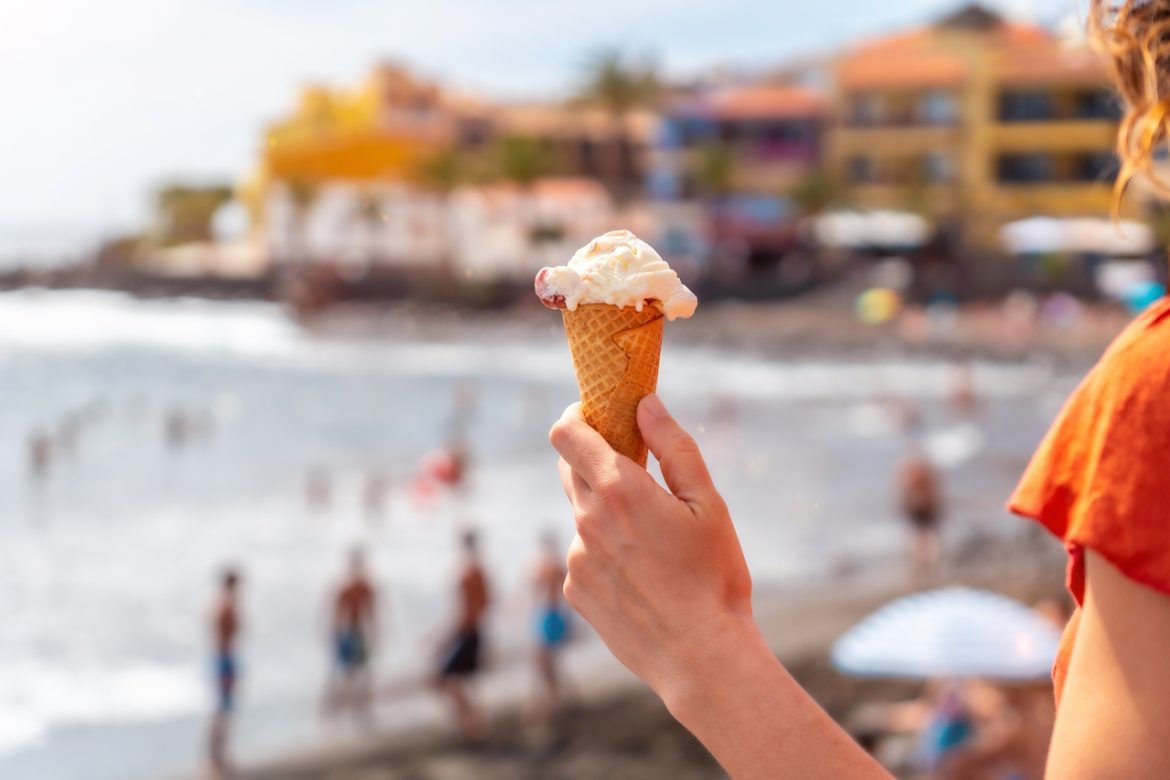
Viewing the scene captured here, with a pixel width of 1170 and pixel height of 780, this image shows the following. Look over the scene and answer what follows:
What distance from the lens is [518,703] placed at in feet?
42.7

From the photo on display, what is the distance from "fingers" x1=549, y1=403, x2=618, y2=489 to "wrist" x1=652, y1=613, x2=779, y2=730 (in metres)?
0.17

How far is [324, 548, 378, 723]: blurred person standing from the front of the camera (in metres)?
13.4

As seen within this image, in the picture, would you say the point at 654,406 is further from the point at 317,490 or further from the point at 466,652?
the point at 317,490

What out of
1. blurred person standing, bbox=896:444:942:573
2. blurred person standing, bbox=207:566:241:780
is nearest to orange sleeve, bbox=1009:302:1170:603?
blurred person standing, bbox=207:566:241:780

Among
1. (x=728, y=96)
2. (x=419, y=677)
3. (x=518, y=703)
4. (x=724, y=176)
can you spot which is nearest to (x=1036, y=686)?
(x=518, y=703)

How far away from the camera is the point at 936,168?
51688mm

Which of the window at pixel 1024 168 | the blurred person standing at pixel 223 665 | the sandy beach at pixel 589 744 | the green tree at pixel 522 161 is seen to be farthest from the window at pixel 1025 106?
the blurred person standing at pixel 223 665

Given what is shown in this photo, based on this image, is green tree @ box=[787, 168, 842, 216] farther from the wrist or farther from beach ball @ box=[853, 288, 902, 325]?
the wrist

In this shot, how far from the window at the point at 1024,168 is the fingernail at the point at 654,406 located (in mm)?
50987

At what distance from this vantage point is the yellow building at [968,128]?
48750mm

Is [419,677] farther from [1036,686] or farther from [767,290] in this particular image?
[767,290]

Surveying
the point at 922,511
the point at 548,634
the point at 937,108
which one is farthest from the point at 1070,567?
the point at 937,108

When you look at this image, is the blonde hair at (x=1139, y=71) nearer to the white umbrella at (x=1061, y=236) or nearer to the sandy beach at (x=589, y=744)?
the sandy beach at (x=589, y=744)

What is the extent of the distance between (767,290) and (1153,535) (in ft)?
185
